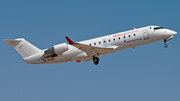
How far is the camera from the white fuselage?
2791 centimetres

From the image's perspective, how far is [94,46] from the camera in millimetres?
27062

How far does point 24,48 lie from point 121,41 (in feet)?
37.7

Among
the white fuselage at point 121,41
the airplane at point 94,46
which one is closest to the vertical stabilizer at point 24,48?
the airplane at point 94,46

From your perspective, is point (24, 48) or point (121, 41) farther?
point (24, 48)

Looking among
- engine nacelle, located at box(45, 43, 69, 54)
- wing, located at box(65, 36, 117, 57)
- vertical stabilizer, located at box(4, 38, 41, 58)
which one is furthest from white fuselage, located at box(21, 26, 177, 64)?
engine nacelle, located at box(45, 43, 69, 54)

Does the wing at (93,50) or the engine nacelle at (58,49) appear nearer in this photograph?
the wing at (93,50)

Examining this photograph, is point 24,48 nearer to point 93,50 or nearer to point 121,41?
point 93,50

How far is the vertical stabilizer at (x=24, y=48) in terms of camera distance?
29609mm


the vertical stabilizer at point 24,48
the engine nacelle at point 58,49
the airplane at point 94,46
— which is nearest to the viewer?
the engine nacelle at point 58,49

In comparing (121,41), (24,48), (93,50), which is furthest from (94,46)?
(24,48)

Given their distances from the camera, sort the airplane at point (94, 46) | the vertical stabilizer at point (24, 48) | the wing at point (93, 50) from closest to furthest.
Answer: the wing at point (93, 50)
the airplane at point (94, 46)
the vertical stabilizer at point (24, 48)

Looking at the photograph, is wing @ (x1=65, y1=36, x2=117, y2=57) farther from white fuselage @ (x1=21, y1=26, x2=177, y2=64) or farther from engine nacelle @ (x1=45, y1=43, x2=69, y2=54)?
engine nacelle @ (x1=45, y1=43, x2=69, y2=54)

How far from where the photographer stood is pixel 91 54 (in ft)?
94.1

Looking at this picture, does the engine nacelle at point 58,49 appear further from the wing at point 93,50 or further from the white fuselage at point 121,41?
the wing at point 93,50
